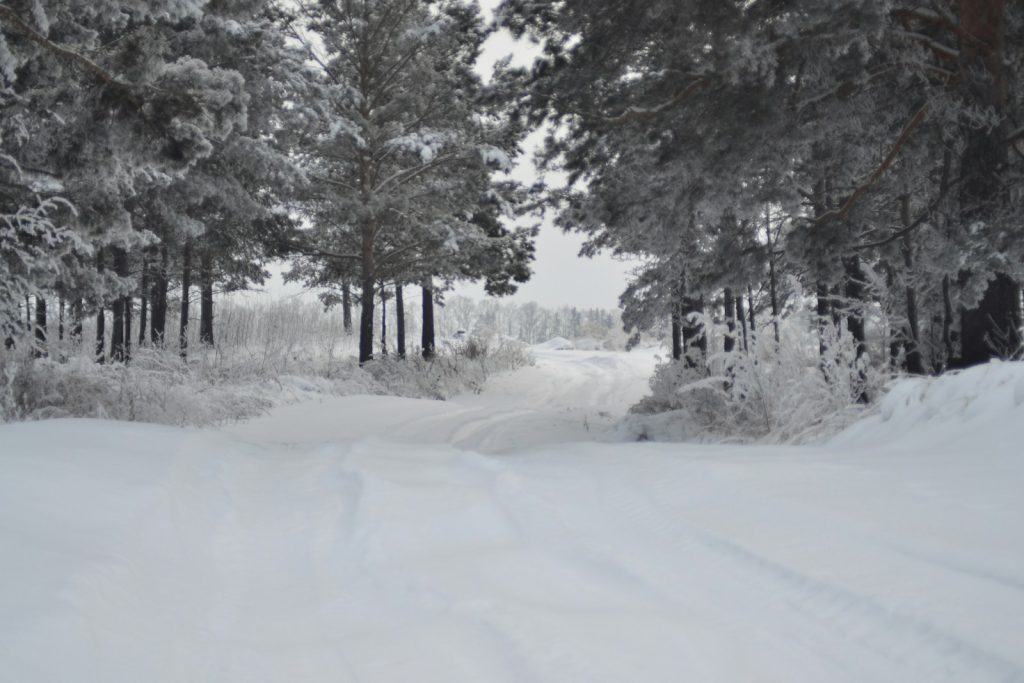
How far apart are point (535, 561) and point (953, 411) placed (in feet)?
8.01

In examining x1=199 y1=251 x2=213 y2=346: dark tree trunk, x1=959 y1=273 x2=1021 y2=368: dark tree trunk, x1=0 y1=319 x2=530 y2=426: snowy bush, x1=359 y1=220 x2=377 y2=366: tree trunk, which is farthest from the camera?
x1=199 y1=251 x2=213 y2=346: dark tree trunk

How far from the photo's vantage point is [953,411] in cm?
319

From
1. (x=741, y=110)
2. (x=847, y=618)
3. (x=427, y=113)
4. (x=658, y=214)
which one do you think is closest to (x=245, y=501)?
(x=847, y=618)

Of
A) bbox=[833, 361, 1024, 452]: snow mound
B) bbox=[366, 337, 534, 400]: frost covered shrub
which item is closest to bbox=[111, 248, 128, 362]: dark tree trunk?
bbox=[366, 337, 534, 400]: frost covered shrub

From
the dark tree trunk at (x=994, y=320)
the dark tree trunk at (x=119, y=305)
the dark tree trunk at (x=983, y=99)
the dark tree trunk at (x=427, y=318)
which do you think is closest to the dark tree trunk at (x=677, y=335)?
the dark tree trunk at (x=994, y=320)

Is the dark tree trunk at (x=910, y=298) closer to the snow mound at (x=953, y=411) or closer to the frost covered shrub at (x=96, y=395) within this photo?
the snow mound at (x=953, y=411)

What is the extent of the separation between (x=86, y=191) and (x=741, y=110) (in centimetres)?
709

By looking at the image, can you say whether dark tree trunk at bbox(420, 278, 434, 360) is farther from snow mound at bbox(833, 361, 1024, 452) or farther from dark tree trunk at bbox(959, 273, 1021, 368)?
snow mound at bbox(833, 361, 1024, 452)

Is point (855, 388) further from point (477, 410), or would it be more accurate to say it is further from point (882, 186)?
point (477, 410)

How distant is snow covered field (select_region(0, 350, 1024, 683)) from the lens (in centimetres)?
137

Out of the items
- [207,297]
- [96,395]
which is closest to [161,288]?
[207,297]

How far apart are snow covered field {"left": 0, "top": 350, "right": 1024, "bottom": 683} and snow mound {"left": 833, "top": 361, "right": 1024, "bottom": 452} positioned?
0.02 metres

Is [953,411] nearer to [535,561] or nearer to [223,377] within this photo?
[535,561]

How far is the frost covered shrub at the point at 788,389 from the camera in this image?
4469mm
